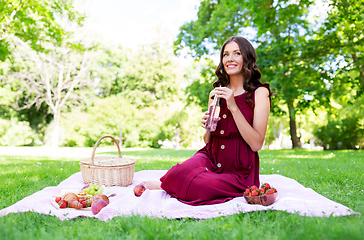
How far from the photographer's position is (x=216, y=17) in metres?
10.8

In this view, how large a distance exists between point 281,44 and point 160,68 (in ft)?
68.9

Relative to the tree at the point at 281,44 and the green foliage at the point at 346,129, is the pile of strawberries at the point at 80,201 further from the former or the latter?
the green foliage at the point at 346,129

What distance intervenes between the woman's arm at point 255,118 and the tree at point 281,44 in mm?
5537

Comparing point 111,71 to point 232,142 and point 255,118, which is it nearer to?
point 232,142

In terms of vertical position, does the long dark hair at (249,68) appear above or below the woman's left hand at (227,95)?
above

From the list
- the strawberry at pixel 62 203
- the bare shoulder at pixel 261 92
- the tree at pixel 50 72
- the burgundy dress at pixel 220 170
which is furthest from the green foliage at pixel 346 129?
the tree at pixel 50 72

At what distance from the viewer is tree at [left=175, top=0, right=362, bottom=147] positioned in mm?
8312

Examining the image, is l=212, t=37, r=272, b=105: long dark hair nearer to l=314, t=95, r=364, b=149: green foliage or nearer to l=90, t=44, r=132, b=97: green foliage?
l=314, t=95, r=364, b=149: green foliage

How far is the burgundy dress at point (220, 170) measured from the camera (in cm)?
275

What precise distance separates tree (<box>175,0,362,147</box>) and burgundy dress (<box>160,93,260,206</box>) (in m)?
5.67

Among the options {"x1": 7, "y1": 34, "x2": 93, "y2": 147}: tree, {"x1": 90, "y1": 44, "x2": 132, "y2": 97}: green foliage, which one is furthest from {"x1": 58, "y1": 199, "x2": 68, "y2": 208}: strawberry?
{"x1": 90, "y1": 44, "x2": 132, "y2": 97}: green foliage

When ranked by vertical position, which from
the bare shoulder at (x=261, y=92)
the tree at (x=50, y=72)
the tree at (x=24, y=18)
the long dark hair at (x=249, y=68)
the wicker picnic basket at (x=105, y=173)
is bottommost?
the wicker picnic basket at (x=105, y=173)

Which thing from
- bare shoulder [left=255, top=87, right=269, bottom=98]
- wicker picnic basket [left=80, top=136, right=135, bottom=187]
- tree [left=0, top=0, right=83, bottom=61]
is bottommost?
wicker picnic basket [left=80, top=136, right=135, bottom=187]

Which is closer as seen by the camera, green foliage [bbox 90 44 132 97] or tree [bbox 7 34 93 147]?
tree [bbox 7 34 93 147]
